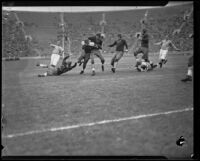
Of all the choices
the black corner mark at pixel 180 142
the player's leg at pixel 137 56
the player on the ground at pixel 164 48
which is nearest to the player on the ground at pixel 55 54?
the player's leg at pixel 137 56

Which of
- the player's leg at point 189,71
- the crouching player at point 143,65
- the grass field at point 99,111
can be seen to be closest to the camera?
the grass field at point 99,111

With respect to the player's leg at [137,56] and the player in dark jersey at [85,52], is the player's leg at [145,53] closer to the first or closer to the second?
the player's leg at [137,56]

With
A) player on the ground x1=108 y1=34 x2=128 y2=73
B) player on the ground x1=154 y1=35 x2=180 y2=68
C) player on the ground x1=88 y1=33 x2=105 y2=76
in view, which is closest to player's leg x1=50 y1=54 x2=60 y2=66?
player on the ground x1=88 y1=33 x2=105 y2=76

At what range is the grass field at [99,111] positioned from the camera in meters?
2.39

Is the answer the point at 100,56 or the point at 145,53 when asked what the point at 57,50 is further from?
the point at 145,53

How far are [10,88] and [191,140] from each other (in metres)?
1.76

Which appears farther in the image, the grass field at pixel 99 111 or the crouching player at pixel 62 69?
the crouching player at pixel 62 69

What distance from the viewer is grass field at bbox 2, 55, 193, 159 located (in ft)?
7.83

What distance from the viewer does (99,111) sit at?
8.07 ft

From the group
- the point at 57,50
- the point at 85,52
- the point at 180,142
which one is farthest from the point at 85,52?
the point at 180,142

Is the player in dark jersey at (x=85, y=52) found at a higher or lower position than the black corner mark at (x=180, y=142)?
higher

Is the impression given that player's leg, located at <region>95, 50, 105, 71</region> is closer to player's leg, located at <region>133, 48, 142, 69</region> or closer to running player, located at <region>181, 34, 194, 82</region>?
player's leg, located at <region>133, 48, 142, 69</region>

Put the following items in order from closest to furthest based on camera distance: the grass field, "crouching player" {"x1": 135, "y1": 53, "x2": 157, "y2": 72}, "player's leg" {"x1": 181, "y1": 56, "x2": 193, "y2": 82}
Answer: the grass field < "player's leg" {"x1": 181, "y1": 56, "x2": 193, "y2": 82} < "crouching player" {"x1": 135, "y1": 53, "x2": 157, "y2": 72}

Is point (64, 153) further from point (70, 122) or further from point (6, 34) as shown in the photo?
point (6, 34)
